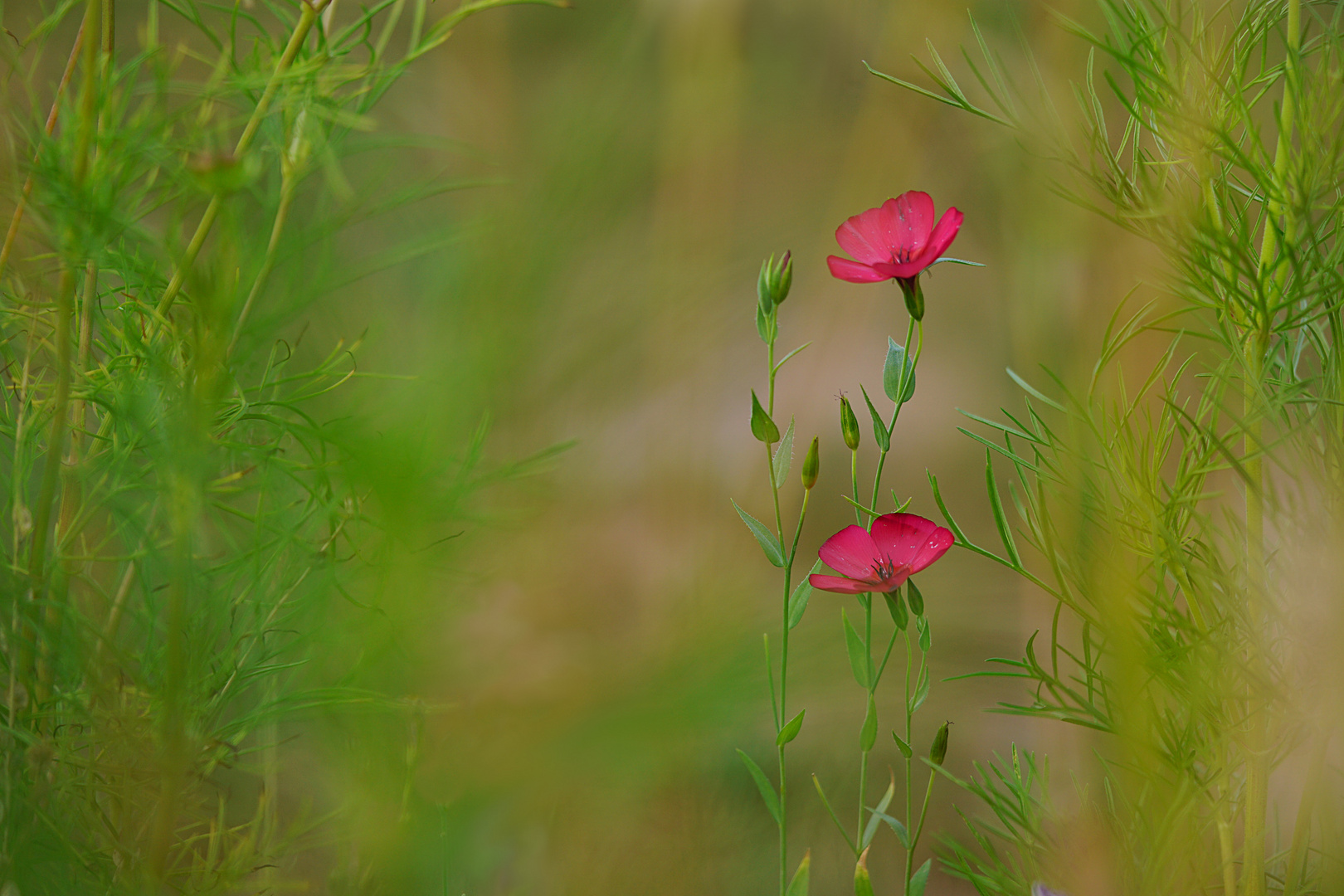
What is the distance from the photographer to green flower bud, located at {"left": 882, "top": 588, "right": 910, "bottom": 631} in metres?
0.28

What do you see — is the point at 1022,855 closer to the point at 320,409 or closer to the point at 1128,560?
the point at 1128,560

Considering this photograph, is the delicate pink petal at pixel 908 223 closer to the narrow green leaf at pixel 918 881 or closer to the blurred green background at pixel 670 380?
the blurred green background at pixel 670 380

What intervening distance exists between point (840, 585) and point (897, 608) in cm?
2

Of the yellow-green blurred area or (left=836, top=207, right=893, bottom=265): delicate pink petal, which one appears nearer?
the yellow-green blurred area

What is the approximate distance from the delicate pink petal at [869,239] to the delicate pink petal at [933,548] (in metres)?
0.10

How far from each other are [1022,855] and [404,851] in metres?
Result: 0.26

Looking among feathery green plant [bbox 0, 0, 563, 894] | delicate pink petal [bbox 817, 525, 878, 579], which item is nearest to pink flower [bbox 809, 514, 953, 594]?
delicate pink petal [bbox 817, 525, 878, 579]

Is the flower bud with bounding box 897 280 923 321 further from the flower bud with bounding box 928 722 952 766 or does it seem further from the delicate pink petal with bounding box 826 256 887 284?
the flower bud with bounding box 928 722 952 766

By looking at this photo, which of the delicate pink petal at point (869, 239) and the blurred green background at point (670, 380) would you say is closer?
the blurred green background at point (670, 380)

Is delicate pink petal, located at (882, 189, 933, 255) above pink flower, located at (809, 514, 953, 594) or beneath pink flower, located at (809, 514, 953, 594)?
above

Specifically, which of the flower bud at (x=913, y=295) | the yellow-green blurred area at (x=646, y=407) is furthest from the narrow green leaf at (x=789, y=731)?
the flower bud at (x=913, y=295)

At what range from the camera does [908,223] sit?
32cm

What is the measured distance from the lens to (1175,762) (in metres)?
0.32

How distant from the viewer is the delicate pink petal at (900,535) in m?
0.29
